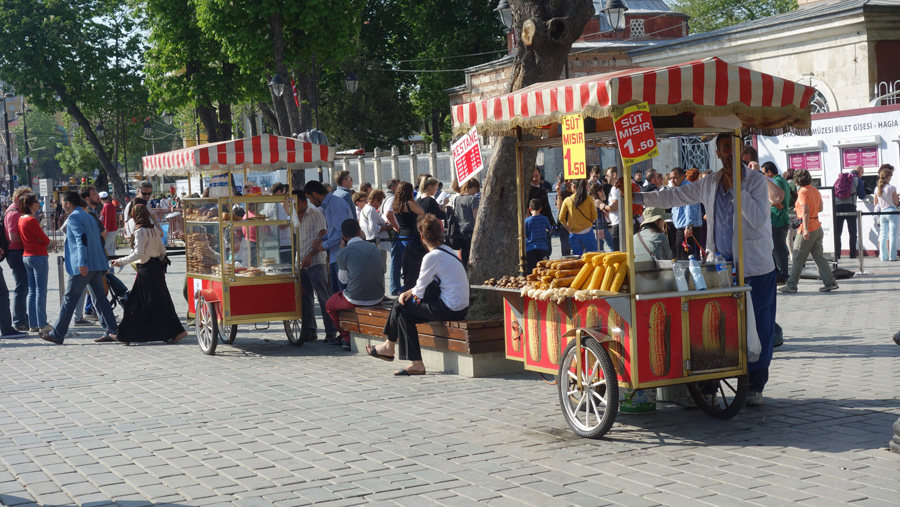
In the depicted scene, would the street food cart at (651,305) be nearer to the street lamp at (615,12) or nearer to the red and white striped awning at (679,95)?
the red and white striped awning at (679,95)

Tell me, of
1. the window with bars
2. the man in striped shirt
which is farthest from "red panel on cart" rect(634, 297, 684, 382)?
the window with bars

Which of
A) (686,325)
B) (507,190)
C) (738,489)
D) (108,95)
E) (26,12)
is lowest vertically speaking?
(738,489)

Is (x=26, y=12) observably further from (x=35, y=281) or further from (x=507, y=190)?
(x=507, y=190)

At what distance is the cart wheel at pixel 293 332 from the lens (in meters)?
11.8

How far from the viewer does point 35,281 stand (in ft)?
44.4

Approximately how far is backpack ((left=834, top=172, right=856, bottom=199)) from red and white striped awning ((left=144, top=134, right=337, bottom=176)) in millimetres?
10546

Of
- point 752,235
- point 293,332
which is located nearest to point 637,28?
point 293,332

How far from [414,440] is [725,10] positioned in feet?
203

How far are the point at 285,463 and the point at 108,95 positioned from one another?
4236 centimetres

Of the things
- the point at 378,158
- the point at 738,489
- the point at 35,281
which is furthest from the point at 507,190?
the point at 378,158

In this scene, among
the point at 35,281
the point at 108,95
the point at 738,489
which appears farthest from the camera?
the point at 108,95

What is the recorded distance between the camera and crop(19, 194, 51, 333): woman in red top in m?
13.5

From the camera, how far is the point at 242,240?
37.8ft

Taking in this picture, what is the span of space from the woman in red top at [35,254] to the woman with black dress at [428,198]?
514cm
